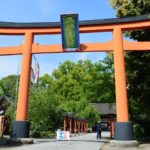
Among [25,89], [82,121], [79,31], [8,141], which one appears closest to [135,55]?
[79,31]

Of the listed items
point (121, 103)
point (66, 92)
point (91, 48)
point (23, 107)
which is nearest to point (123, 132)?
point (121, 103)

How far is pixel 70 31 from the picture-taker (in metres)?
19.0

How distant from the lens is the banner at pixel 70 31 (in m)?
18.8

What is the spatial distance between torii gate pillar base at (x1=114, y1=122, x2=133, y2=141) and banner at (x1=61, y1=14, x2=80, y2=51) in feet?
15.9

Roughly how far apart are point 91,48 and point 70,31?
5.09 feet

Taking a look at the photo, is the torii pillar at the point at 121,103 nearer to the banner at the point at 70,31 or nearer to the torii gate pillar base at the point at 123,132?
the torii gate pillar base at the point at 123,132

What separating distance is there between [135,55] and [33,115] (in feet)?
39.6

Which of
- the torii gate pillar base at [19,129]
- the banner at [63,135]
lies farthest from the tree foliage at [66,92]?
the torii gate pillar base at [19,129]

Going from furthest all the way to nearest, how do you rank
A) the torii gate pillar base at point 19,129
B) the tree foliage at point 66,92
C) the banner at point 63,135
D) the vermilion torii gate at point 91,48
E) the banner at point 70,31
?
the tree foliage at point 66,92 → the banner at point 63,135 → the banner at point 70,31 → the torii gate pillar base at point 19,129 → the vermilion torii gate at point 91,48

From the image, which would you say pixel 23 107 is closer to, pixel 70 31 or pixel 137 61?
pixel 70 31

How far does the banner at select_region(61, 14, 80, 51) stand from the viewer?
741 inches

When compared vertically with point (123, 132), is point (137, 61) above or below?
above

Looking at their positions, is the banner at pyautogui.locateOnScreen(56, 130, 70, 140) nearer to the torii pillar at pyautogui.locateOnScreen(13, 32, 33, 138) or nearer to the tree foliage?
Result: the torii pillar at pyautogui.locateOnScreen(13, 32, 33, 138)

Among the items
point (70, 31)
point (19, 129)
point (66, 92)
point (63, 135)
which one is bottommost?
point (63, 135)
